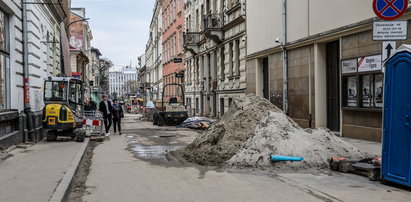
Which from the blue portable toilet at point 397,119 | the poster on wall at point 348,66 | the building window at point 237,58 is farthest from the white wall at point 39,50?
the blue portable toilet at point 397,119

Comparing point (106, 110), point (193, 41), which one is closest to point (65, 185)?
point (106, 110)

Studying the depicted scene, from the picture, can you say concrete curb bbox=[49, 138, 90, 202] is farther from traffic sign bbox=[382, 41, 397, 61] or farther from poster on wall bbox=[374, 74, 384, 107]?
poster on wall bbox=[374, 74, 384, 107]

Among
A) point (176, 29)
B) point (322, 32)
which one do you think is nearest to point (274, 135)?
point (322, 32)

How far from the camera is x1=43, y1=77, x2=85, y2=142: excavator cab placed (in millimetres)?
15422

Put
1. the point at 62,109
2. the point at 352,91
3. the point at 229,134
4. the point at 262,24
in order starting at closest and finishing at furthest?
1. the point at 229,134
2. the point at 352,91
3. the point at 62,109
4. the point at 262,24

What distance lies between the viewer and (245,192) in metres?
7.23

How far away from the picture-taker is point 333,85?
16.7 meters

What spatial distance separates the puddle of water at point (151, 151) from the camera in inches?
477

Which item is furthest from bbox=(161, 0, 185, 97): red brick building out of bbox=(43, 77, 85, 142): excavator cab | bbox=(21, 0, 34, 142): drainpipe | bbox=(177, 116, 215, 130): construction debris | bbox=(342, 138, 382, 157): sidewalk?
bbox=(342, 138, 382, 157): sidewalk

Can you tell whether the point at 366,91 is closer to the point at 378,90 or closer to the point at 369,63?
the point at 378,90

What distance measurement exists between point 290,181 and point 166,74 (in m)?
47.5

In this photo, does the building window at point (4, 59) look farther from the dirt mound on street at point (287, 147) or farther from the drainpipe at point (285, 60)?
the drainpipe at point (285, 60)

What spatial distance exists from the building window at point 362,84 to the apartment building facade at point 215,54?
10.3 metres

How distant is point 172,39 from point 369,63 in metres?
37.5
